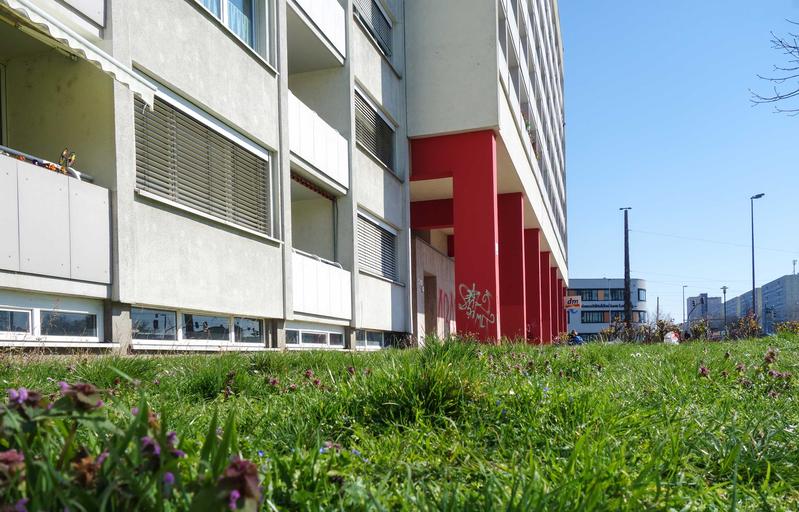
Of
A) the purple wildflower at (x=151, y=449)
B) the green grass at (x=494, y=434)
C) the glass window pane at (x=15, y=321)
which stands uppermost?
the glass window pane at (x=15, y=321)

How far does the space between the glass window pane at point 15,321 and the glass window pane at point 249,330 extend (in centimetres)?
451

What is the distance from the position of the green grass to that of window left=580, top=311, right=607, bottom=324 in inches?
4907

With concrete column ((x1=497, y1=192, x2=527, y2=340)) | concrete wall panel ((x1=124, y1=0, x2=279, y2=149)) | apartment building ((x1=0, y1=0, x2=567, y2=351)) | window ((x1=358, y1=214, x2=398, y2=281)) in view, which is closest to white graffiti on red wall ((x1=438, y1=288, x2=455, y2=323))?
concrete column ((x1=497, y1=192, x2=527, y2=340))

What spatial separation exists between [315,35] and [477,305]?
8.77m

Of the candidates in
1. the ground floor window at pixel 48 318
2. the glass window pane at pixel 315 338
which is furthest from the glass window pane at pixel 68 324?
the glass window pane at pixel 315 338

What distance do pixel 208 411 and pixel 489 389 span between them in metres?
1.75

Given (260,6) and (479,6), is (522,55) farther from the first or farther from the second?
(260,6)

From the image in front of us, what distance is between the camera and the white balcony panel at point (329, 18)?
45.8 feet

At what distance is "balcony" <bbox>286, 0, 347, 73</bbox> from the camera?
13.7m

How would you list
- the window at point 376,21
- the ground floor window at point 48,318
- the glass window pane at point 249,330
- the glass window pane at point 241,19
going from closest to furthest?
1. the ground floor window at point 48,318
2. the glass window pane at point 249,330
3. the glass window pane at point 241,19
4. the window at point 376,21

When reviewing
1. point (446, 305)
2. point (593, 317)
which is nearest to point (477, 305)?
point (446, 305)

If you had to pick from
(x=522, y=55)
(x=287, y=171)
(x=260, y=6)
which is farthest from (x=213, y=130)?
(x=522, y=55)

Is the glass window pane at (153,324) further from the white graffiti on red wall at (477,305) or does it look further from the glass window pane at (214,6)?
the white graffiti on red wall at (477,305)

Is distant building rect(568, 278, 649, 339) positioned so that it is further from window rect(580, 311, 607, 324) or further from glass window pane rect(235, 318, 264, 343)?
glass window pane rect(235, 318, 264, 343)
